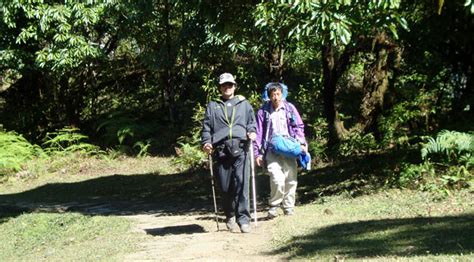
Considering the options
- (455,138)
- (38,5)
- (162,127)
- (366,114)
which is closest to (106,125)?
(162,127)

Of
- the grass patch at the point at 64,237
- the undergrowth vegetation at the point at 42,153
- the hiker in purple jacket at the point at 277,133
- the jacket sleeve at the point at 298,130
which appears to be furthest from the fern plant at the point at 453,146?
the undergrowth vegetation at the point at 42,153

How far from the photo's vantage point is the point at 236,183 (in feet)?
26.3

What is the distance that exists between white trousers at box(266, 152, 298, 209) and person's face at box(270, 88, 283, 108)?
2.31 ft

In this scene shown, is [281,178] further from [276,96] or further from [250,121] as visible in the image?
[276,96]

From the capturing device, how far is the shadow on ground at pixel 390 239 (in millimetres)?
5946

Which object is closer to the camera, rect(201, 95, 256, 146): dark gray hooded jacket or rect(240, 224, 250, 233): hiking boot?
rect(240, 224, 250, 233): hiking boot

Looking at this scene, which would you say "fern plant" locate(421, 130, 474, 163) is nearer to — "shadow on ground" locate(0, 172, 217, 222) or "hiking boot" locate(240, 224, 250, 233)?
"hiking boot" locate(240, 224, 250, 233)

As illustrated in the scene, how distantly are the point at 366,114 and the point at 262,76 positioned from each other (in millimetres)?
6785

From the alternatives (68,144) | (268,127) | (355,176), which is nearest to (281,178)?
(268,127)

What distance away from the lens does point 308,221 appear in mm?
8070

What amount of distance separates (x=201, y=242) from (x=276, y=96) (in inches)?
89.4

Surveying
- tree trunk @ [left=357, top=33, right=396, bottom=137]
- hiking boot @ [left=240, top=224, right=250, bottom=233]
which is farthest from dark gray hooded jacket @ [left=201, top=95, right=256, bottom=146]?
tree trunk @ [left=357, top=33, right=396, bottom=137]

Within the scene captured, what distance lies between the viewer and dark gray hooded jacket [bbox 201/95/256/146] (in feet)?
26.3

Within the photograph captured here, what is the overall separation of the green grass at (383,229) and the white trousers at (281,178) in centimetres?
30
